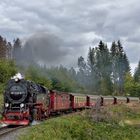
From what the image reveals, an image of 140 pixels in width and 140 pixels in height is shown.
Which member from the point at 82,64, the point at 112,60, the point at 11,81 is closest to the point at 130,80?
the point at 112,60

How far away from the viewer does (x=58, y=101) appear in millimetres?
42781

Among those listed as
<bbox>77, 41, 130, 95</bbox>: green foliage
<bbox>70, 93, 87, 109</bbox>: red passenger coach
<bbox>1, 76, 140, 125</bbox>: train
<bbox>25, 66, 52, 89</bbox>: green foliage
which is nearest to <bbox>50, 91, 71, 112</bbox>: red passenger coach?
<bbox>1, 76, 140, 125</bbox>: train

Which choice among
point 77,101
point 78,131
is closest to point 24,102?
point 78,131

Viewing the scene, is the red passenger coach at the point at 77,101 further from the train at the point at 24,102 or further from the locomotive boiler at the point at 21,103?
the locomotive boiler at the point at 21,103

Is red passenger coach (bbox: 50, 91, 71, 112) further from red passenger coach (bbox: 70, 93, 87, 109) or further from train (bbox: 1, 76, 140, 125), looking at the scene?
red passenger coach (bbox: 70, 93, 87, 109)

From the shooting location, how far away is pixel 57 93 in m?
43.0

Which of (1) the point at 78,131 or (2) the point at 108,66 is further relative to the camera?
(2) the point at 108,66

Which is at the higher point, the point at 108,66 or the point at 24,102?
the point at 108,66

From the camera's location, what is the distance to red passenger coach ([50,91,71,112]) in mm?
40694

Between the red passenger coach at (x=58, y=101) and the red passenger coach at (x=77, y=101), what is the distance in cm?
215

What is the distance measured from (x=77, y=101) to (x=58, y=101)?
36.7ft

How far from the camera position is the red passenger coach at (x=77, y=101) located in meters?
52.2

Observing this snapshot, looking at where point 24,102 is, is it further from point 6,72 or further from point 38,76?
point 6,72

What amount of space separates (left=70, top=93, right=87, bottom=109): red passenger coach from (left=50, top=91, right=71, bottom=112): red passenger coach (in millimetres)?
2149
